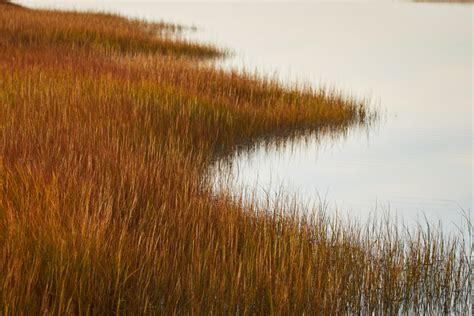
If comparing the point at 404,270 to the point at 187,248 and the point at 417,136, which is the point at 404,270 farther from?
the point at 417,136

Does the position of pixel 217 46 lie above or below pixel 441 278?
above

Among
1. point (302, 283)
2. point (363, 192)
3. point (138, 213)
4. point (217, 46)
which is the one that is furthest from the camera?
point (217, 46)

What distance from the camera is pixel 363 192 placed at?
287 inches

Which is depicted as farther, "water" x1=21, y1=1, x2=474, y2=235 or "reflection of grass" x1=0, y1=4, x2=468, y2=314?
"water" x1=21, y1=1, x2=474, y2=235

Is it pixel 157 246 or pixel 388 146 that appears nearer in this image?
pixel 157 246

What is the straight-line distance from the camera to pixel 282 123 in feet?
33.7

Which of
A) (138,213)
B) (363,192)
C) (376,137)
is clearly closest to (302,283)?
(138,213)

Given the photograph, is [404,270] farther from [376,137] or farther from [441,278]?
[376,137]

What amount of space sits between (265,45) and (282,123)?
1672cm

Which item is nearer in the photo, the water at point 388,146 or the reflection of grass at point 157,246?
the reflection of grass at point 157,246

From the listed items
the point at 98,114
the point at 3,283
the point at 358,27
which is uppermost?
the point at 358,27

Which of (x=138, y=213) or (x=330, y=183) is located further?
(x=330, y=183)

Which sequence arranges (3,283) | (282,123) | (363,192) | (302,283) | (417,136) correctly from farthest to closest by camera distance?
(417,136) < (282,123) < (363,192) < (302,283) < (3,283)

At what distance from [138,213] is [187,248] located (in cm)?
59
